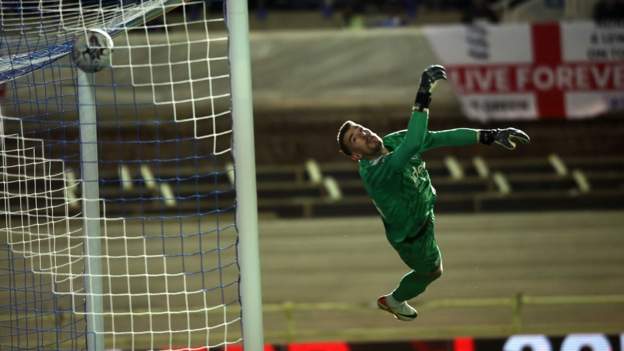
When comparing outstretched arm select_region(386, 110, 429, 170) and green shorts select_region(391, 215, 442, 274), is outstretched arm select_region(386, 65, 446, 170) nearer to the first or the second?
outstretched arm select_region(386, 110, 429, 170)

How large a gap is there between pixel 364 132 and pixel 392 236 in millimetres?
496

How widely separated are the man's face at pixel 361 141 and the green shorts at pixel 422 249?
0.42 meters

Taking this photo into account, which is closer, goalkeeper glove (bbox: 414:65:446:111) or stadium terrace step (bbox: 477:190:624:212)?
goalkeeper glove (bbox: 414:65:446:111)

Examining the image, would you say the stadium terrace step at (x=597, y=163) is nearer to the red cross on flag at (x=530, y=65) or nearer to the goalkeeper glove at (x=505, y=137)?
the red cross on flag at (x=530, y=65)

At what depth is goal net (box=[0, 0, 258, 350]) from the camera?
5.23 metres

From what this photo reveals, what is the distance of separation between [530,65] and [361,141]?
7970 millimetres

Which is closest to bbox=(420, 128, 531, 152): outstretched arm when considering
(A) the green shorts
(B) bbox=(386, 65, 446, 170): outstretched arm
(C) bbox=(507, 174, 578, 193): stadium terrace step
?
(B) bbox=(386, 65, 446, 170): outstretched arm

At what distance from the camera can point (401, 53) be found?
1209cm

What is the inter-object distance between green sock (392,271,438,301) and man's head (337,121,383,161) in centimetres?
60

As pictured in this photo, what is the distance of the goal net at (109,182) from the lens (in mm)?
5227

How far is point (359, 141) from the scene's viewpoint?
424 cm

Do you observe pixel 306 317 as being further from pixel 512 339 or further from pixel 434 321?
pixel 512 339

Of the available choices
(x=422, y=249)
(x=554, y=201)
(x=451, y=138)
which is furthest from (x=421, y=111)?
(x=554, y=201)

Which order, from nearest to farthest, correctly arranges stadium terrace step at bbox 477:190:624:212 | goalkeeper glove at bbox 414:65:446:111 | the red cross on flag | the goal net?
goalkeeper glove at bbox 414:65:446:111 → the goal net → the red cross on flag → stadium terrace step at bbox 477:190:624:212
